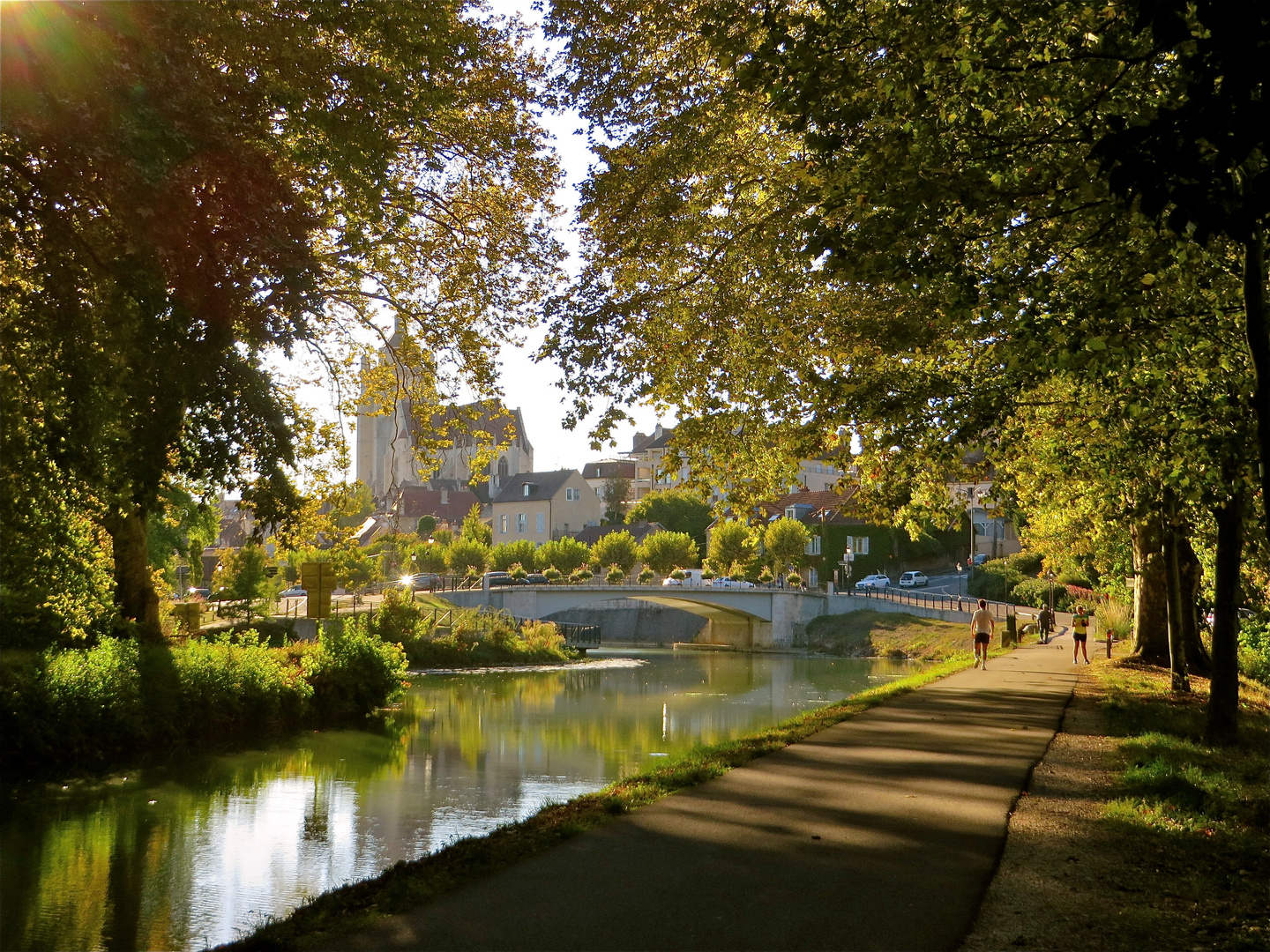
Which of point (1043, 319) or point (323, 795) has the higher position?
point (1043, 319)

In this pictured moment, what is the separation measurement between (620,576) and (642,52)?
2397 inches

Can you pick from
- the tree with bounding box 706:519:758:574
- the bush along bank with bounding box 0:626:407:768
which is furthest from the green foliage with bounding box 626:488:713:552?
the bush along bank with bounding box 0:626:407:768

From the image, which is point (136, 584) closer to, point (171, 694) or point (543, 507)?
point (171, 694)

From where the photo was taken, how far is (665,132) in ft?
48.6

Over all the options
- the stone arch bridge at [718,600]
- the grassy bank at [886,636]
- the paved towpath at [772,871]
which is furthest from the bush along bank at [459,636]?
the paved towpath at [772,871]

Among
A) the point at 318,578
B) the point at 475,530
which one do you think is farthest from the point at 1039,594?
the point at 475,530

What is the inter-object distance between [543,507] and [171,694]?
8562cm

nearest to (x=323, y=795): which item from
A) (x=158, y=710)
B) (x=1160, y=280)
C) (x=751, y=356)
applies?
(x=158, y=710)

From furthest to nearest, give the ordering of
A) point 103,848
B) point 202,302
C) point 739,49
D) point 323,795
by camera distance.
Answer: point 323,795
point 103,848
point 202,302
point 739,49

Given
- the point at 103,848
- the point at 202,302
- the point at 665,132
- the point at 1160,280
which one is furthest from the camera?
the point at 665,132

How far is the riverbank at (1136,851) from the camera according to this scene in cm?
581

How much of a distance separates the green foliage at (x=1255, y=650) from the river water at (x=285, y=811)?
1145 cm

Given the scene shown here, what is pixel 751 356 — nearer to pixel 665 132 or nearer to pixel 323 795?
pixel 665 132

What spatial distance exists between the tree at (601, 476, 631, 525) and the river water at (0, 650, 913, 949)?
84.3 meters
